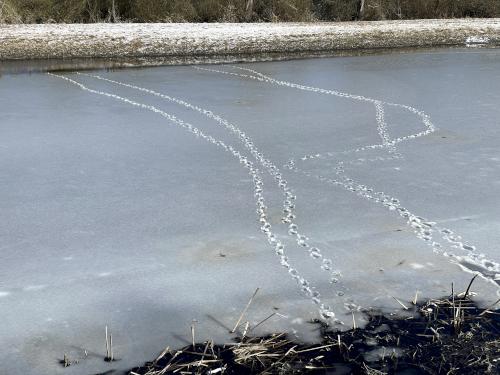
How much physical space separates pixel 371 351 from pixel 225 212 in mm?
1960

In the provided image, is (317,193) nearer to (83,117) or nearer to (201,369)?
(201,369)

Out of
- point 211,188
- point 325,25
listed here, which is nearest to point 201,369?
point 211,188

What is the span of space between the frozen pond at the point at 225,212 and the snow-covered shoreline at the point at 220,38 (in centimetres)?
531

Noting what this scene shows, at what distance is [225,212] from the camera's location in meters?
4.82

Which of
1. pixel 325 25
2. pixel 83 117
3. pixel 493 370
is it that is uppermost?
pixel 325 25

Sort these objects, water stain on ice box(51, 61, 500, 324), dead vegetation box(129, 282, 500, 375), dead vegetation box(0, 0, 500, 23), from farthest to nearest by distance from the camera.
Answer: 1. dead vegetation box(0, 0, 500, 23)
2. water stain on ice box(51, 61, 500, 324)
3. dead vegetation box(129, 282, 500, 375)

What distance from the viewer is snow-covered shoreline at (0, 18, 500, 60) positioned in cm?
1409

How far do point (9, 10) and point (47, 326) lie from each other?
16642 mm

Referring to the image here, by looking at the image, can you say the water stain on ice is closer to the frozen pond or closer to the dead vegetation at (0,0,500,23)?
the frozen pond

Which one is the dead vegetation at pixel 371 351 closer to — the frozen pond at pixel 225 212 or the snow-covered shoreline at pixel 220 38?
the frozen pond at pixel 225 212

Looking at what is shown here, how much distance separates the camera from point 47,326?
3.28 meters

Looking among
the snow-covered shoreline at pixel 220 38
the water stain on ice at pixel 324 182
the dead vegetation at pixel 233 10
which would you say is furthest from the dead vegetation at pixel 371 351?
the dead vegetation at pixel 233 10

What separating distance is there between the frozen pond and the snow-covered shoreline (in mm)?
5307

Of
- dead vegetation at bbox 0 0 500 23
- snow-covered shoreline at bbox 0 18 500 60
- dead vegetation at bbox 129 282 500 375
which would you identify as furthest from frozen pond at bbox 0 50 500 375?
dead vegetation at bbox 0 0 500 23
